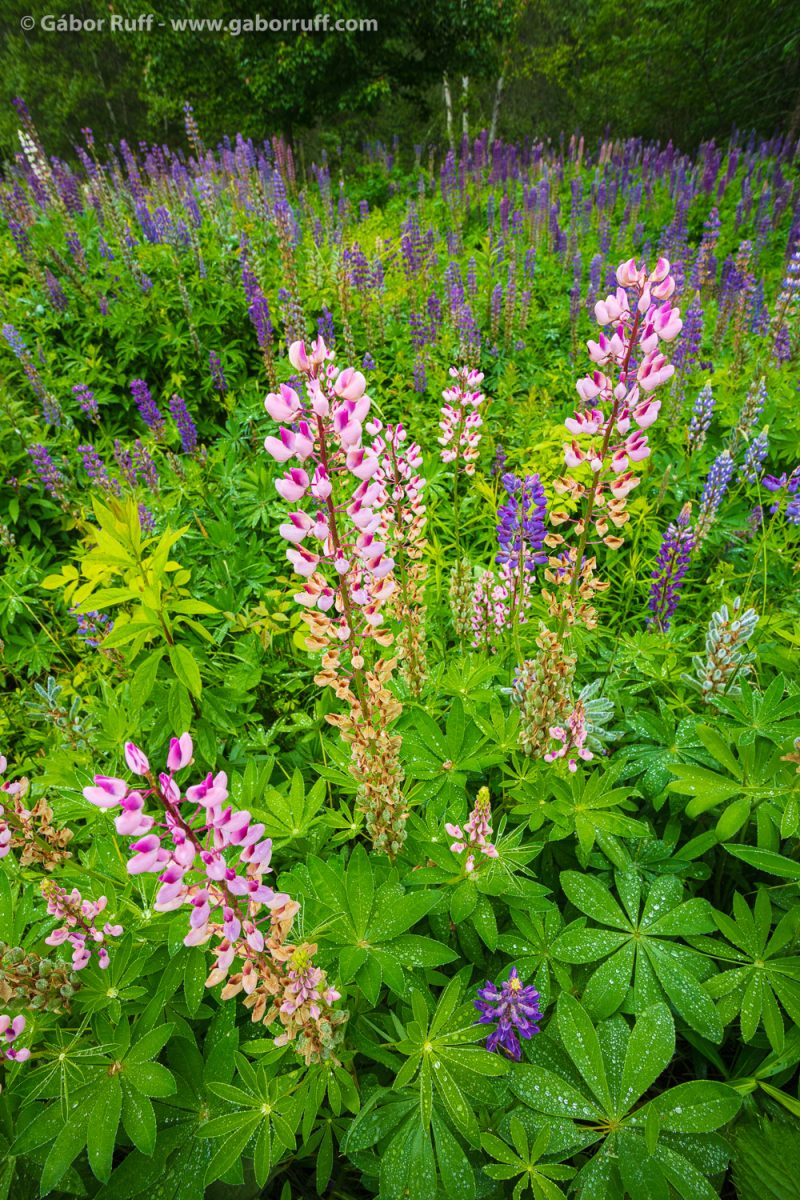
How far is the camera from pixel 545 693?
1.47 m

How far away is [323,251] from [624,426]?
17.7 ft

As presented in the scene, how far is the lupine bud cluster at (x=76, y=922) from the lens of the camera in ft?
4.05

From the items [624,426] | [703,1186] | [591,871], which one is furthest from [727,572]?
[703,1186]

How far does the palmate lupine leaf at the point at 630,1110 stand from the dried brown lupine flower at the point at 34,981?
1.03m

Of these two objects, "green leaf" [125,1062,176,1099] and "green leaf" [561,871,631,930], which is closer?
"green leaf" [125,1062,176,1099]

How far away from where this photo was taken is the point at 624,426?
1.24 m

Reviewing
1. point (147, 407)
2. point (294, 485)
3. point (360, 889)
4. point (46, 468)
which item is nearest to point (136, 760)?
point (294, 485)

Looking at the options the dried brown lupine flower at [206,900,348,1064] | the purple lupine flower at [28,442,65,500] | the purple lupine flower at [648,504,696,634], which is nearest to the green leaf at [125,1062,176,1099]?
the dried brown lupine flower at [206,900,348,1064]

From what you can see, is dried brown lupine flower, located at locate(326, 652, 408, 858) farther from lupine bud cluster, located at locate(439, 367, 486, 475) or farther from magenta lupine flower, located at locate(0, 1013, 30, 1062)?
lupine bud cluster, located at locate(439, 367, 486, 475)

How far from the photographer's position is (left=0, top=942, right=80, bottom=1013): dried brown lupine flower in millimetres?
1189

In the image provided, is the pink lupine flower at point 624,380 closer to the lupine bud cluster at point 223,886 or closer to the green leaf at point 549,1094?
the lupine bud cluster at point 223,886

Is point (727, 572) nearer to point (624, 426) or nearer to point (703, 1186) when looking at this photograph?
point (624, 426)

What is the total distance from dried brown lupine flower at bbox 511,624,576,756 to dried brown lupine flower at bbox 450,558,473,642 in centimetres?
48

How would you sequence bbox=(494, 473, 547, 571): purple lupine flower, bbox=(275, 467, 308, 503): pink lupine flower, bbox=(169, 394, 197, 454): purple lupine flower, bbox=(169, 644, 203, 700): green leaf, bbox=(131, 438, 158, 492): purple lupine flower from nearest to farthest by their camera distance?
1. bbox=(275, 467, 308, 503): pink lupine flower
2. bbox=(169, 644, 203, 700): green leaf
3. bbox=(494, 473, 547, 571): purple lupine flower
4. bbox=(131, 438, 158, 492): purple lupine flower
5. bbox=(169, 394, 197, 454): purple lupine flower
